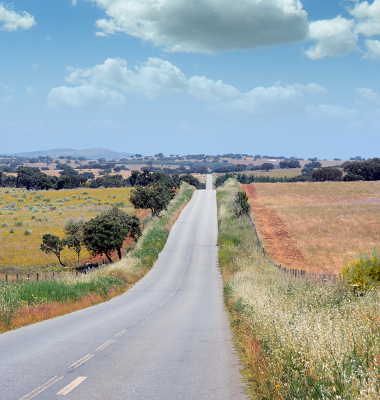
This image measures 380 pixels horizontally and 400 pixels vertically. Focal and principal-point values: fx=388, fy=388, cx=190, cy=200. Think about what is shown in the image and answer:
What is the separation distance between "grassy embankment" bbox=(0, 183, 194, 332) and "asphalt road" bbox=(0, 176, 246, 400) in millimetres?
848

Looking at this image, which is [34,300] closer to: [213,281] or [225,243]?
[213,281]

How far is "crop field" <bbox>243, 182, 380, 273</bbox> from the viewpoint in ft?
131

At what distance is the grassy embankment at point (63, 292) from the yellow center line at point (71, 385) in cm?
649

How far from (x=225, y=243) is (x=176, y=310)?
25.8 metres

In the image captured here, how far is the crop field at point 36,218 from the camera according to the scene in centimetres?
4694

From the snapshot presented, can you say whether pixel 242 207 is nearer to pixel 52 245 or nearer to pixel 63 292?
pixel 52 245

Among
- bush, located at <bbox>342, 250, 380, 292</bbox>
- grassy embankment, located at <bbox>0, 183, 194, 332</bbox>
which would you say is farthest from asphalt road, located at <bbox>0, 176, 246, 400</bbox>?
bush, located at <bbox>342, 250, 380, 292</bbox>

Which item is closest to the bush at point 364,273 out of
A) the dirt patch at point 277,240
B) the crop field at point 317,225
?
the crop field at point 317,225

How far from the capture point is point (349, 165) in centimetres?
14938

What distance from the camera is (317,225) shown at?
175ft

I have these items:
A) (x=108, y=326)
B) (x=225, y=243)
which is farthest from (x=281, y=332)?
(x=225, y=243)

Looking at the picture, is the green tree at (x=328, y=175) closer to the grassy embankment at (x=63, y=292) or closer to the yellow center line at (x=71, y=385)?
the grassy embankment at (x=63, y=292)

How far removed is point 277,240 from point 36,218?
149 ft

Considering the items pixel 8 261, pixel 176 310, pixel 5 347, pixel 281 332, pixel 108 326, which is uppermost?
pixel 281 332
